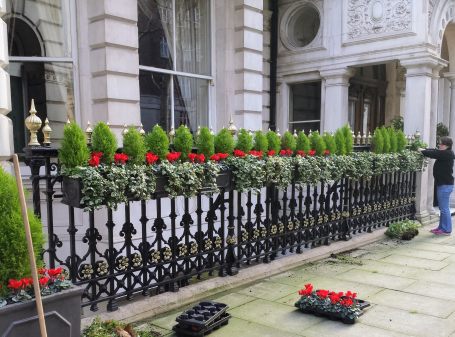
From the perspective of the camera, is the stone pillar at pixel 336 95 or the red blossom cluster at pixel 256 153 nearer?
the red blossom cluster at pixel 256 153

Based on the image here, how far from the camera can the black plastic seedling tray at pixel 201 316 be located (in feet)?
12.1

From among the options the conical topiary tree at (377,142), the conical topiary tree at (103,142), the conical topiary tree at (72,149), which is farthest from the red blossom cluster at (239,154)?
the conical topiary tree at (377,142)

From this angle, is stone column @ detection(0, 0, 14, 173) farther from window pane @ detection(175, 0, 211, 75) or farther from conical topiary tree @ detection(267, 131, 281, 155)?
window pane @ detection(175, 0, 211, 75)

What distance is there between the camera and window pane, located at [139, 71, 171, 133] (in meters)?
7.79

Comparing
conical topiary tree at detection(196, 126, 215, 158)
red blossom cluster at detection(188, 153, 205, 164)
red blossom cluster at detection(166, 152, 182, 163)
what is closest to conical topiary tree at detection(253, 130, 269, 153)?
conical topiary tree at detection(196, 126, 215, 158)

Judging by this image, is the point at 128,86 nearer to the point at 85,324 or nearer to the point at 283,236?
the point at 283,236

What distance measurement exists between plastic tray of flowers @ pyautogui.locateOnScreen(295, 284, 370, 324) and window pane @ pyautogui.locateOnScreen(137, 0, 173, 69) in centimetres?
557

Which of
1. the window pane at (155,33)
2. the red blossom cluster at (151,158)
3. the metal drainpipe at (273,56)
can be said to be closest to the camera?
the red blossom cluster at (151,158)

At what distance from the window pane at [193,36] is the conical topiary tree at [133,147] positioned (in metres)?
4.76

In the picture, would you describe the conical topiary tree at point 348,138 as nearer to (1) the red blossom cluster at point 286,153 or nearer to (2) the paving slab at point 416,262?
(1) the red blossom cluster at point 286,153

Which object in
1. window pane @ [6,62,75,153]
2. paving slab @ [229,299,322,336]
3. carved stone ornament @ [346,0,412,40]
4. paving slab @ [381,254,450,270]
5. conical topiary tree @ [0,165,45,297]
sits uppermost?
carved stone ornament @ [346,0,412,40]

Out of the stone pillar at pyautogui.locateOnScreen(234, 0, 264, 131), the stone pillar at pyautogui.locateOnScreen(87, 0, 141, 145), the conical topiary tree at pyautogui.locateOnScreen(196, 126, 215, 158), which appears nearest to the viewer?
the conical topiary tree at pyautogui.locateOnScreen(196, 126, 215, 158)

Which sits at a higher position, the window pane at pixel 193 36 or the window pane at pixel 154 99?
the window pane at pixel 193 36

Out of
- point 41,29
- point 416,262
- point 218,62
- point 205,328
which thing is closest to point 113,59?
point 41,29
